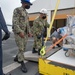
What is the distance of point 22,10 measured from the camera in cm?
355

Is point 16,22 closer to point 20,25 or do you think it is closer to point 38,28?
point 20,25

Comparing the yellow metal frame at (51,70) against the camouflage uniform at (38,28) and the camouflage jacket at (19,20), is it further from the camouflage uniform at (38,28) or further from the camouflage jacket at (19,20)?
the camouflage uniform at (38,28)

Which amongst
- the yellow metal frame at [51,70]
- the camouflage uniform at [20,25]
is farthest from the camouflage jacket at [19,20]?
the yellow metal frame at [51,70]

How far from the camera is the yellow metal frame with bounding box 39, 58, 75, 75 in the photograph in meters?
2.71

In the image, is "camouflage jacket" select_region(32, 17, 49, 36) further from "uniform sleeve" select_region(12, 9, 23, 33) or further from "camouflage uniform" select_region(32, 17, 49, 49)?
"uniform sleeve" select_region(12, 9, 23, 33)

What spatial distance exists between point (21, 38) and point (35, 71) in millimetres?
823

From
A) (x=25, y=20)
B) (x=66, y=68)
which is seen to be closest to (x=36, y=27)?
(x=25, y=20)

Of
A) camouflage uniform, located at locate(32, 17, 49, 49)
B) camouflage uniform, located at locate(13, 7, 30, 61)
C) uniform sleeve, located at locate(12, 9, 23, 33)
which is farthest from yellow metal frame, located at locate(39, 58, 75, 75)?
camouflage uniform, located at locate(32, 17, 49, 49)

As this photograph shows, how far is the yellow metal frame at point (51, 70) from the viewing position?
8.88ft

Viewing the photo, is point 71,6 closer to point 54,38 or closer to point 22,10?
point 54,38

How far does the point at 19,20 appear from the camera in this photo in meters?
3.56

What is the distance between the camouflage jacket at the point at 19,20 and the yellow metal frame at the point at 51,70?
3.01 ft

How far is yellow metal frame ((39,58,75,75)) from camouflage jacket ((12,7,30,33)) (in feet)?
3.01

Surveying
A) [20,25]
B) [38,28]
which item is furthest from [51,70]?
[38,28]
